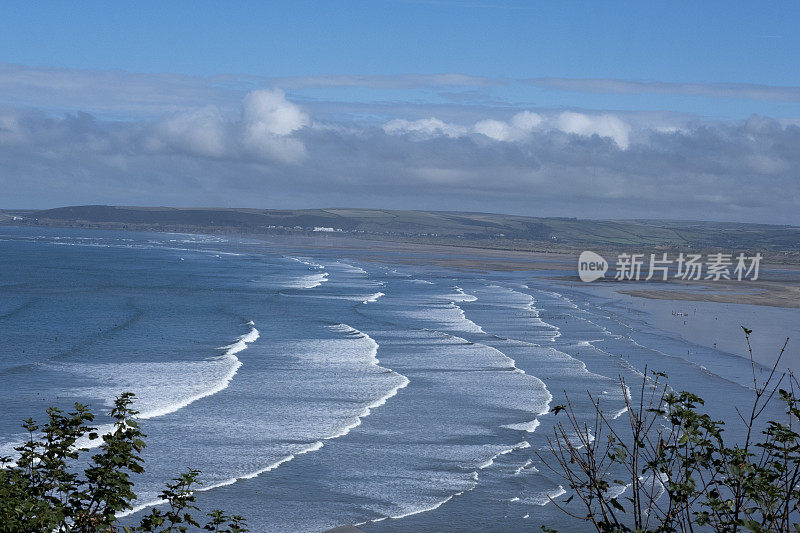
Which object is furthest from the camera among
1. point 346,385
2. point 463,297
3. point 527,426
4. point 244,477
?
point 463,297

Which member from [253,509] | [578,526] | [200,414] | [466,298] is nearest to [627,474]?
[578,526]

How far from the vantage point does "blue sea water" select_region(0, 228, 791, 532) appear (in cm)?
1573

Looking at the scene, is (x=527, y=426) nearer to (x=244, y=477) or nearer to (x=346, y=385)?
(x=346, y=385)

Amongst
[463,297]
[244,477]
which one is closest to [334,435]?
[244,477]

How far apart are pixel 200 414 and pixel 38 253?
326 ft

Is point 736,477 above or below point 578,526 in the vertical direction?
above

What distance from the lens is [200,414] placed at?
2164cm

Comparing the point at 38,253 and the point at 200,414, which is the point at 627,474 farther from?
the point at 38,253

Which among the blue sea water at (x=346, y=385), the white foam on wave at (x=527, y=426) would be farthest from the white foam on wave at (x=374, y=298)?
the white foam on wave at (x=527, y=426)

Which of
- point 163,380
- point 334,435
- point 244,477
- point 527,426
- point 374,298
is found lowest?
point 163,380

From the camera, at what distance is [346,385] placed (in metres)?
25.9

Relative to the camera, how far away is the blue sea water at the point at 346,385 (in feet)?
51.6

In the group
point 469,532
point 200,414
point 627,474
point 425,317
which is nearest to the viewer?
point 469,532

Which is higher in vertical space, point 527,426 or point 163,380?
point 527,426
